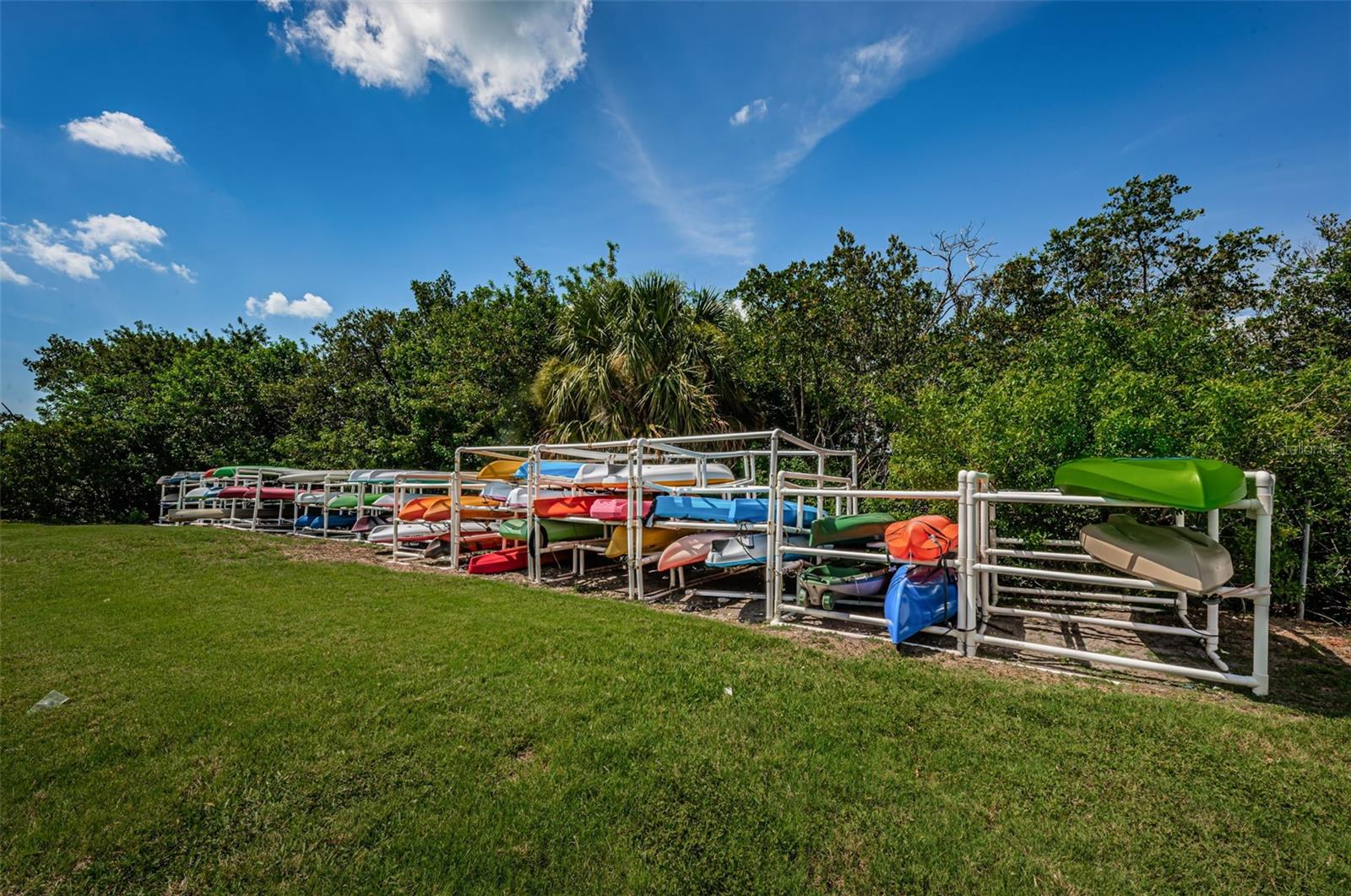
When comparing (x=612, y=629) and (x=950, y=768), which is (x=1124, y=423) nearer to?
(x=950, y=768)

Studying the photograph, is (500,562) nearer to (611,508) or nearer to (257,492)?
(611,508)

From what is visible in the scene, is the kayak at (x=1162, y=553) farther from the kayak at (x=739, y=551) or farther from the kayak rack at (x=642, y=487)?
the kayak at (x=739, y=551)

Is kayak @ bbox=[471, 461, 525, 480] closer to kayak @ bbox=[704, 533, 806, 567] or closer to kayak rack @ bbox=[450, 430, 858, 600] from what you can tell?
kayak rack @ bbox=[450, 430, 858, 600]

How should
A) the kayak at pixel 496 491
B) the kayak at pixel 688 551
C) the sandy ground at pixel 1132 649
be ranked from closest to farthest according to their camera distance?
the sandy ground at pixel 1132 649
the kayak at pixel 688 551
the kayak at pixel 496 491

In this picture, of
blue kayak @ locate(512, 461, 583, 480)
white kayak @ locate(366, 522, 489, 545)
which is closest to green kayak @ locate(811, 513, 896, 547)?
blue kayak @ locate(512, 461, 583, 480)

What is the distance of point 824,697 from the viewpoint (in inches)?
140

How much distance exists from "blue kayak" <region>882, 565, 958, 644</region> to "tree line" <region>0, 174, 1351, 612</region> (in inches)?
73.0

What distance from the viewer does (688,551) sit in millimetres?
6453

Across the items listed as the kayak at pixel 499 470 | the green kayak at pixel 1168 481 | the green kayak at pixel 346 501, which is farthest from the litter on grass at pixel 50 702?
the green kayak at pixel 346 501

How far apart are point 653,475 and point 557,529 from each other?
177 centimetres

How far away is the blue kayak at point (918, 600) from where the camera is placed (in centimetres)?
459

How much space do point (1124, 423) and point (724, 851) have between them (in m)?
5.52

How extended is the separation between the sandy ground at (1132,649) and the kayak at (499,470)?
3748 millimetres

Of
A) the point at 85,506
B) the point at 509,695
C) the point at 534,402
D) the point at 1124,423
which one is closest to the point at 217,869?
the point at 509,695
